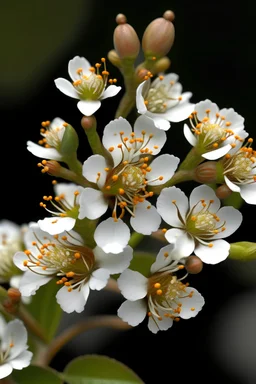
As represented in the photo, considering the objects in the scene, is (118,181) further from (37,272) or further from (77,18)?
(77,18)

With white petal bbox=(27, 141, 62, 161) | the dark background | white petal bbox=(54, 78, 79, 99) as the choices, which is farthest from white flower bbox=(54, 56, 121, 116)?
the dark background

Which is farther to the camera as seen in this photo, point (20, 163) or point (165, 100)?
point (20, 163)

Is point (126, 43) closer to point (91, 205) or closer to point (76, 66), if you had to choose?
point (76, 66)

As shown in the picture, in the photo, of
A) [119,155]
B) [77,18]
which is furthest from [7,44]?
[119,155]

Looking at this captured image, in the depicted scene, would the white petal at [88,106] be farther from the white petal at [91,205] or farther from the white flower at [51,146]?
the white petal at [91,205]

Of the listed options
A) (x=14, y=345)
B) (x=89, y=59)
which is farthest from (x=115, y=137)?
(x=89, y=59)

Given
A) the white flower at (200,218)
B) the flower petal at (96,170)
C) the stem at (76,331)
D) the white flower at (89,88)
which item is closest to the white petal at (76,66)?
the white flower at (89,88)

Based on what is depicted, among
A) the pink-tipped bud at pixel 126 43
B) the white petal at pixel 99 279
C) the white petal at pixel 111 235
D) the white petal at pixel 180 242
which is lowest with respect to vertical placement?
the white petal at pixel 99 279
